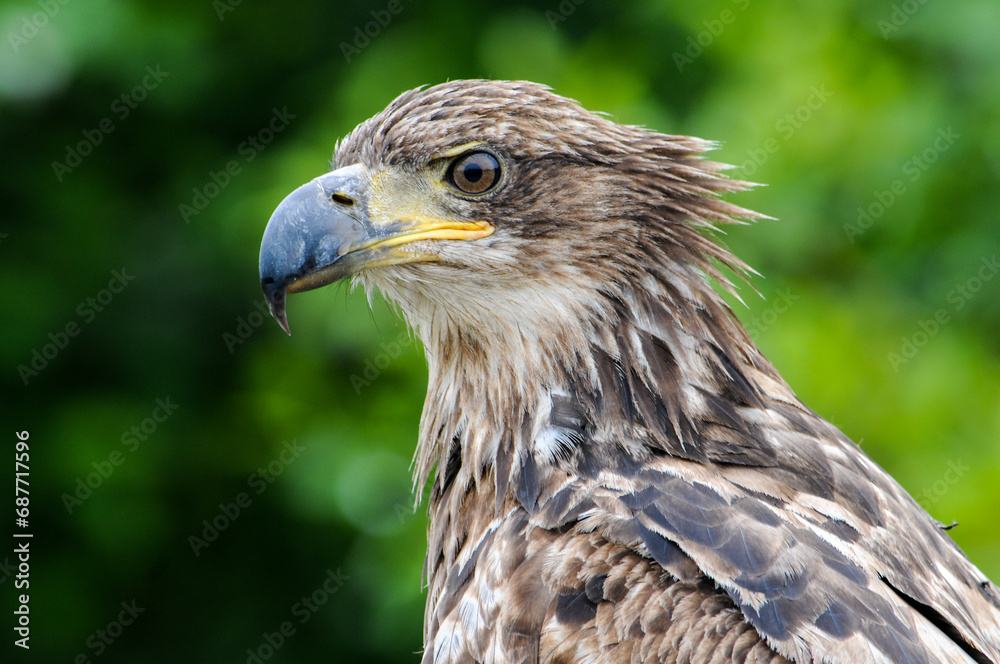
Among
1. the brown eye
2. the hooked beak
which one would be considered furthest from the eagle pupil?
the hooked beak

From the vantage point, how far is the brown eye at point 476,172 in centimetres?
301

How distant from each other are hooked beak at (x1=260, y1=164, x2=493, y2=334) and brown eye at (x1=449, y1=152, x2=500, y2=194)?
100 mm

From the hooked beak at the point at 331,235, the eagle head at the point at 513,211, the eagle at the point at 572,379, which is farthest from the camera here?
the eagle head at the point at 513,211

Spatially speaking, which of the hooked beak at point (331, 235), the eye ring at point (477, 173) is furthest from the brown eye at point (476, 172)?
the hooked beak at point (331, 235)

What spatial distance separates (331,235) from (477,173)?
1.45 ft

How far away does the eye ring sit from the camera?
9.87 ft

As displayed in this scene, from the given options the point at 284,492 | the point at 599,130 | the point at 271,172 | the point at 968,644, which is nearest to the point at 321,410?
the point at 284,492

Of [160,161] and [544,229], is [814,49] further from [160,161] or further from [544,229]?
[160,161]

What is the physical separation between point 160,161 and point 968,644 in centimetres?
462

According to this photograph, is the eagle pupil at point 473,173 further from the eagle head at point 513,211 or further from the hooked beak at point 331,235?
the hooked beak at point 331,235

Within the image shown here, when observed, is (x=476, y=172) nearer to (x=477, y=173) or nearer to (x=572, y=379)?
(x=477, y=173)

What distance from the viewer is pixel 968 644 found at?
7.93ft

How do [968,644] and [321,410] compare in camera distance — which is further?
[321,410]

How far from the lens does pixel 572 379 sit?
298 centimetres
